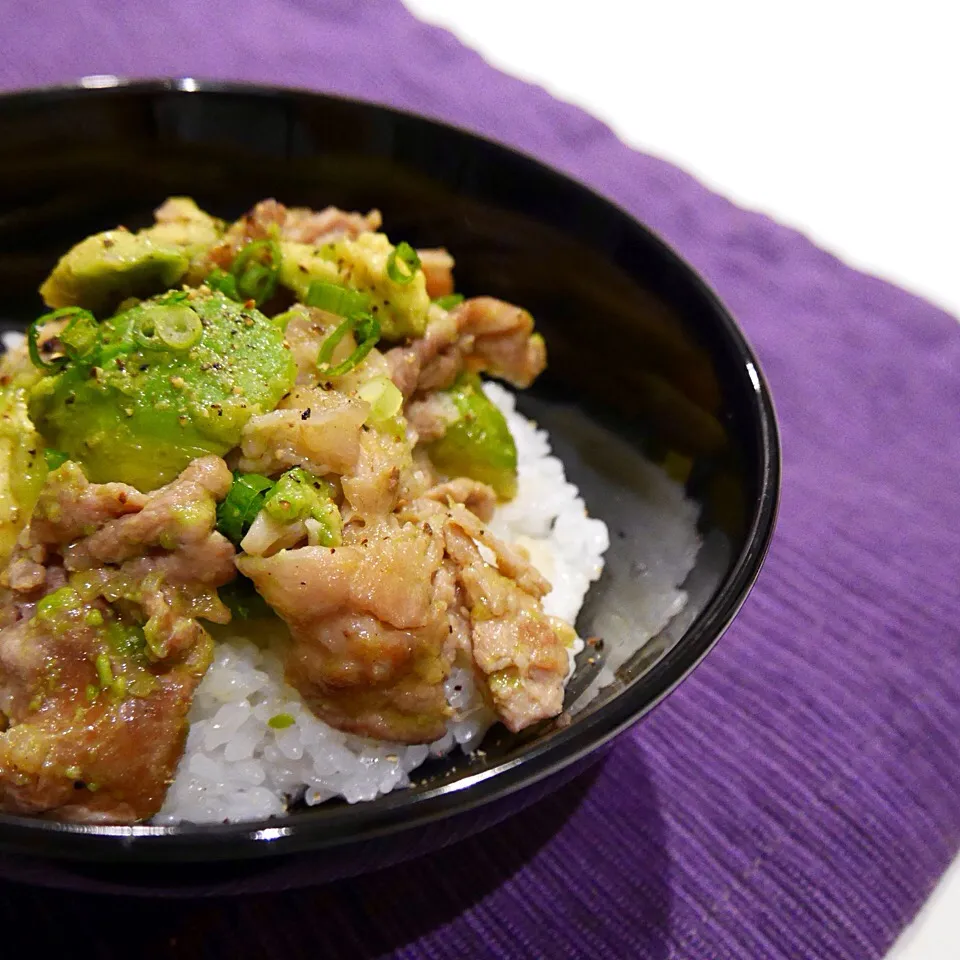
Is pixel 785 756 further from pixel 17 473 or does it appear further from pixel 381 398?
pixel 17 473

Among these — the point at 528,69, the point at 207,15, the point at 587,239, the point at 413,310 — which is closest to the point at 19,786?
the point at 413,310

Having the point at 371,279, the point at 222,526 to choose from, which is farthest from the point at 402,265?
the point at 222,526

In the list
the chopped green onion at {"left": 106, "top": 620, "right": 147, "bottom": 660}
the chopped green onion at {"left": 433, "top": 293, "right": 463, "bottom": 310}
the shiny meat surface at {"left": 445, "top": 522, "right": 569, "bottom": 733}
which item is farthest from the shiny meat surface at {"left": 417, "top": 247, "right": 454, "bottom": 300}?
the chopped green onion at {"left": 106, "top": 620, "right": 147, "bottom": 660}

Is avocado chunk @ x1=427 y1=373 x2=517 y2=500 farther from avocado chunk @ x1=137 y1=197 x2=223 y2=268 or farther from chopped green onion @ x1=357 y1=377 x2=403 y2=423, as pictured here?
avocado chunk @ x1=137 y1=197 x2=223 y2=268

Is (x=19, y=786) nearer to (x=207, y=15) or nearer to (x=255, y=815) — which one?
(x=255, y=815)

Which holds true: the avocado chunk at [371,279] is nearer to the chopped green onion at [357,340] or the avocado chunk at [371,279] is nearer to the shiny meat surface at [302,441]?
the chopped green onion at [357,340]

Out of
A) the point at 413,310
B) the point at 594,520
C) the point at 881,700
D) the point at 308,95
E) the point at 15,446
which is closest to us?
the point at 15,446
